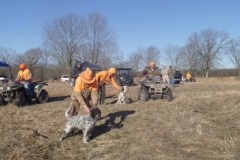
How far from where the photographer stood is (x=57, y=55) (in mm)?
38125

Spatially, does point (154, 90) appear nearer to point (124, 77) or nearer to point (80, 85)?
point (80, 85)

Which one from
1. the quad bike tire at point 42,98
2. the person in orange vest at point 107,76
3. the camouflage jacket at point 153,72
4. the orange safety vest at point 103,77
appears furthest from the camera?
the camouflage jacket at point 153,72

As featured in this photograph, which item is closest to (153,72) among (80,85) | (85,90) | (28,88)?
(28,88)

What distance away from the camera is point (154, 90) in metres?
11.2

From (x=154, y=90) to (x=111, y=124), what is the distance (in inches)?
177

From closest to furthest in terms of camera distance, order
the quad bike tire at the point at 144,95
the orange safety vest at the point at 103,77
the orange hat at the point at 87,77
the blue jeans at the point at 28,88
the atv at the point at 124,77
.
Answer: the orange hat at the point at 87,77 → the orange safety vest at the point at 103,77 → the blue jeans at the point at 28,88 → the quad bike tire at the point at 144,95 → the atv at the point at 124,77

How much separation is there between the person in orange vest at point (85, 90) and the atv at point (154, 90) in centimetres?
499

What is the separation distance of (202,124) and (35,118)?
186 inches

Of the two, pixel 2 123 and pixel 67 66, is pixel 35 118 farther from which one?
pixel 67 66

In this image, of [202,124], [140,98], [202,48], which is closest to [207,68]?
[202,48]

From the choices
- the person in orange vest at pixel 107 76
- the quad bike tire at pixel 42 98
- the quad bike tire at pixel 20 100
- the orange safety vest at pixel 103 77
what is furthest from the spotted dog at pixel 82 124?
the quad bike tire at pixel 42 98

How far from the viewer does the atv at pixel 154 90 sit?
1109 centimetres

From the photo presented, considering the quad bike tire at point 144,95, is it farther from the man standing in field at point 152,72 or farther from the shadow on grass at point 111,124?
the shadow on grass at point 111,124

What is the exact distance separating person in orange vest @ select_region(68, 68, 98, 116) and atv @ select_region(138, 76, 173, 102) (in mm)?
4990
